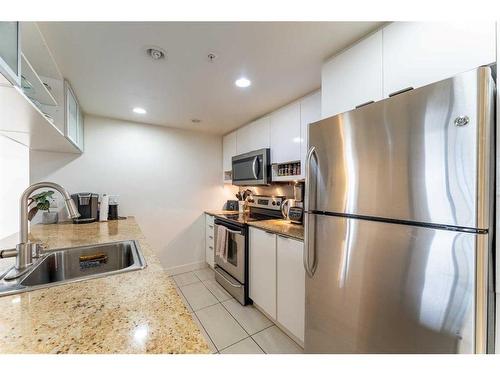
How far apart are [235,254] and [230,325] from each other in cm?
71

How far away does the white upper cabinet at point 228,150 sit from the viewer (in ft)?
10.6

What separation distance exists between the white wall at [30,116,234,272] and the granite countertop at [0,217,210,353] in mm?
2273

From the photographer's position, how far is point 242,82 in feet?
5.85

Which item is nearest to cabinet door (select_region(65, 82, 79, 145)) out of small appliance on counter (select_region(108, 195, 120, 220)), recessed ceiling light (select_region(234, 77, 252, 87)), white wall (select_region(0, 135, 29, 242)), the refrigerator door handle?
white wall (select_region(0, 135, 29, 242))

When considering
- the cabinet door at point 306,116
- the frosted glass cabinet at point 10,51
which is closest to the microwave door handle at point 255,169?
the cabinet door at point 306,116

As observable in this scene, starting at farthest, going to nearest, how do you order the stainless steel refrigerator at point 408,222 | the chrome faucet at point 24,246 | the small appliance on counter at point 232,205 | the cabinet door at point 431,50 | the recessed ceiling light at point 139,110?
the small appliance on counter at point 232,205, the recessed ceiling light at point 139,110, the chrome faucet at point 24,246, the cabinet door at point 431,50, the stainless steel refrigerator at point 408,222

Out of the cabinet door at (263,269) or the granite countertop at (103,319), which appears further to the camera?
the cabinet door at (263,269)

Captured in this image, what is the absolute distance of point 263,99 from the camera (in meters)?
2.13

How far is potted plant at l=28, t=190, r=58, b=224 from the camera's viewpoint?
2.05 m

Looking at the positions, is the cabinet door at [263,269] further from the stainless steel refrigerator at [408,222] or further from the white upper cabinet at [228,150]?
the white upper cabinet at [228,150]

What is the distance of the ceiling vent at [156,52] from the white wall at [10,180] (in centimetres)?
149

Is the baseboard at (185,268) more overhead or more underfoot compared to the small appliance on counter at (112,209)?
more underfoot

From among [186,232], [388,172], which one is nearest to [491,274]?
[388,172]

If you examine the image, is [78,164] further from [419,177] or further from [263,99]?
[419,177]
